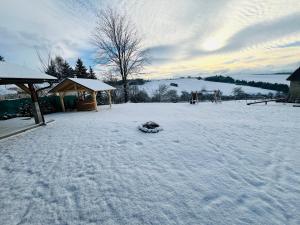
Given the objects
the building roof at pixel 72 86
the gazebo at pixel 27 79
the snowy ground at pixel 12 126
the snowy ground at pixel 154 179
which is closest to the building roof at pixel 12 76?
the gazebo at pixel 27 79

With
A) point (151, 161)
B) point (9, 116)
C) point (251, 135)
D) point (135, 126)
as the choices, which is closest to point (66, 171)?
point (151, 161)

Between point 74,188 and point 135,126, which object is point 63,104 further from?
point 74,188

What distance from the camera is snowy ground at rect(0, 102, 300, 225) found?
269cm

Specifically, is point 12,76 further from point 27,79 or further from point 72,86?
point 72,86

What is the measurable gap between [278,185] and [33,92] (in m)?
10.1

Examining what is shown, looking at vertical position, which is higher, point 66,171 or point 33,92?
point 33,92

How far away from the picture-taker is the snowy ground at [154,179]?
2.69 m

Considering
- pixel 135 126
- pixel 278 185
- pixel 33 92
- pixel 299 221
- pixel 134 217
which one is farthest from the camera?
pixel 33 92

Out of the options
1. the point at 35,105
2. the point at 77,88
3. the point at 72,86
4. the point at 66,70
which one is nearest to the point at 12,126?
the point at 35,105

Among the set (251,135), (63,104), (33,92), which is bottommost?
(251,135)

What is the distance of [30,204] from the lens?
3004mm

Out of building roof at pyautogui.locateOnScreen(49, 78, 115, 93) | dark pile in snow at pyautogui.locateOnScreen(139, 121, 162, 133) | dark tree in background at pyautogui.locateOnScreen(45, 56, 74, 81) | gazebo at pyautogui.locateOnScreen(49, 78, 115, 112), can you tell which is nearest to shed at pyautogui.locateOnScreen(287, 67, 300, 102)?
dark pile in snow at pyautogui.locateOnScreen(139, 121, 162, 133)

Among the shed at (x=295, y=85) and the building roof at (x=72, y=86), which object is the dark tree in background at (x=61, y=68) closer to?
the building roof at (x=72, y=86)

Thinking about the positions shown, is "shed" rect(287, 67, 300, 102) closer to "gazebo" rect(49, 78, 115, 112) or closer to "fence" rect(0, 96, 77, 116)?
"gazebo" rect(49, 78, 115, 112)
